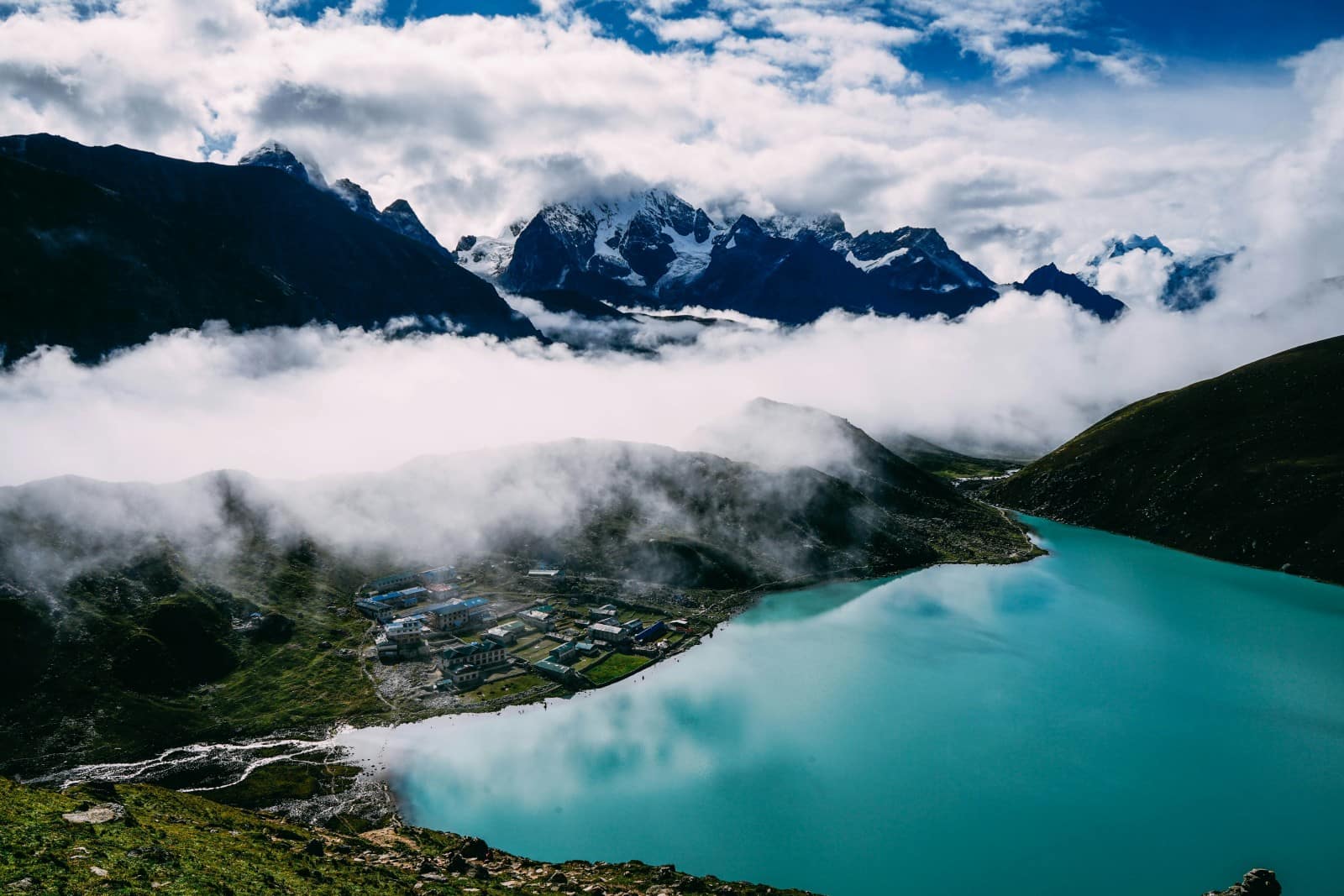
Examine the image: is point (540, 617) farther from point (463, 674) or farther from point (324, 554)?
point (324, 554)

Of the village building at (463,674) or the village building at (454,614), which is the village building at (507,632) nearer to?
the village building at (454,614)

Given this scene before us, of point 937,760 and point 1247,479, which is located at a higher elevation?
point 1247,479

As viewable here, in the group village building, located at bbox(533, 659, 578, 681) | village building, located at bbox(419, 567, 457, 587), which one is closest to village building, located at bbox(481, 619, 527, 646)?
village building, located at bbox(533, 659, 578, 681)

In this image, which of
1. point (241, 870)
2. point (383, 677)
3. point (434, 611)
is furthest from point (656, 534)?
point (241, 870)

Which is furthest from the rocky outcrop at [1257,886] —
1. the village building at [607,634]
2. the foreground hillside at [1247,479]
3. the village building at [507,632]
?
the foreground hillside at [1247,479]

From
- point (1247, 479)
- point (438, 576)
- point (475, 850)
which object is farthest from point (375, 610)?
point (1247, 479)

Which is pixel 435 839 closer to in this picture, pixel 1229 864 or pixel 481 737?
pixel 481 737
